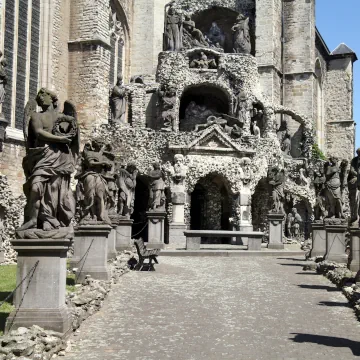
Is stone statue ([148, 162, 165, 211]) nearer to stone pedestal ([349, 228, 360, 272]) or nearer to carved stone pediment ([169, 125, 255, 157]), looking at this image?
carved stone pediment ([169, 125, 255, 157])

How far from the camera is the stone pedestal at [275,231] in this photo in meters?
23.6

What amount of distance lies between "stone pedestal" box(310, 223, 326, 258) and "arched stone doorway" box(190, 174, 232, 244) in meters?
11.9

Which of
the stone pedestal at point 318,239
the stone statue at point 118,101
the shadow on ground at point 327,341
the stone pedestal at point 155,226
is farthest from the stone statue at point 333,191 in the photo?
the stone statue at point 118,101

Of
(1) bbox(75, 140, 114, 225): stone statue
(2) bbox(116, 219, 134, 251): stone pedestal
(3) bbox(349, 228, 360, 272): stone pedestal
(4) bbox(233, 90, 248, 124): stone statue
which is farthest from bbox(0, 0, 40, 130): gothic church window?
(3) bbox(349, 228, 360, 272): stone pedestal

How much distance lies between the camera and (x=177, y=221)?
92.2 feet

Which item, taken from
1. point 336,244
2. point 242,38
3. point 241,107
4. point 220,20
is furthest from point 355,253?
point 220,20

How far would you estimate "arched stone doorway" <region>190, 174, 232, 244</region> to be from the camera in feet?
102

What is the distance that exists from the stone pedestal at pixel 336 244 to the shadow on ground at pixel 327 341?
837cm

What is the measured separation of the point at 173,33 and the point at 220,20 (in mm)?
7109

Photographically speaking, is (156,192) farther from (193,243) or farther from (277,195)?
(277,195)

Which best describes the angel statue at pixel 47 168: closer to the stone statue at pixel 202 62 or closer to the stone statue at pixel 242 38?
the stone statue at pixel 202 62

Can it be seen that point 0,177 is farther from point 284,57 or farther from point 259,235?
point 284,57

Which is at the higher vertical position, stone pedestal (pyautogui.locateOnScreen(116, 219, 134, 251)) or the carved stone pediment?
the carved stone pediment

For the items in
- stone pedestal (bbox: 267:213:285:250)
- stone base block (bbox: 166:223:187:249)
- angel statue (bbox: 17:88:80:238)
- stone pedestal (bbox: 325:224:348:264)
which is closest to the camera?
angel statue (bbox: 17:88:80:238)
